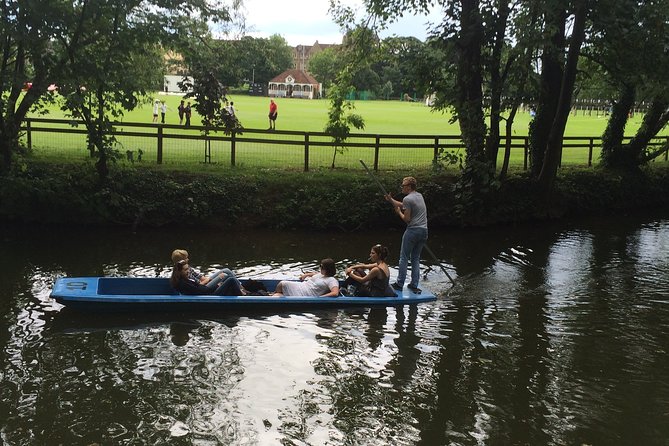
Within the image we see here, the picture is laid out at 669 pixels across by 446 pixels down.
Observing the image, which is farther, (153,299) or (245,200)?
(245,200)

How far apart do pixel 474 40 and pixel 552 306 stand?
340 inches

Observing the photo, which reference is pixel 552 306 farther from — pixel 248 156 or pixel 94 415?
pixel 248 156

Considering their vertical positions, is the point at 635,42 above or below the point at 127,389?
above

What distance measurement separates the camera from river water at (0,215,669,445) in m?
6.07

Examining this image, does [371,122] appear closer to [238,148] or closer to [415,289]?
[238,148]

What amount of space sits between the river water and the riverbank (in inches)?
102

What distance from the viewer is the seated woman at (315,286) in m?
9.95

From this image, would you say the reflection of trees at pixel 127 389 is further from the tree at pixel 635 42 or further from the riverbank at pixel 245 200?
the tree at pixel 635 42

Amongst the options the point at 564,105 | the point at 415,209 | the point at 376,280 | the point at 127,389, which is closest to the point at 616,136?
the point at 564,105

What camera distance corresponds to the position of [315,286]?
32.7ft

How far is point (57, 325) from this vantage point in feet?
28.5

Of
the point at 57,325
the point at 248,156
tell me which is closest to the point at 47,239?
the point at 57,325

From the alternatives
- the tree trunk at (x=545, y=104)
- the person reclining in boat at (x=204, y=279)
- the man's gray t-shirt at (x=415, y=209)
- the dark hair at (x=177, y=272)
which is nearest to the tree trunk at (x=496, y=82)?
the tree trunk at (x=545, y=104)

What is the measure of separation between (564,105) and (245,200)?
9.00 meters
